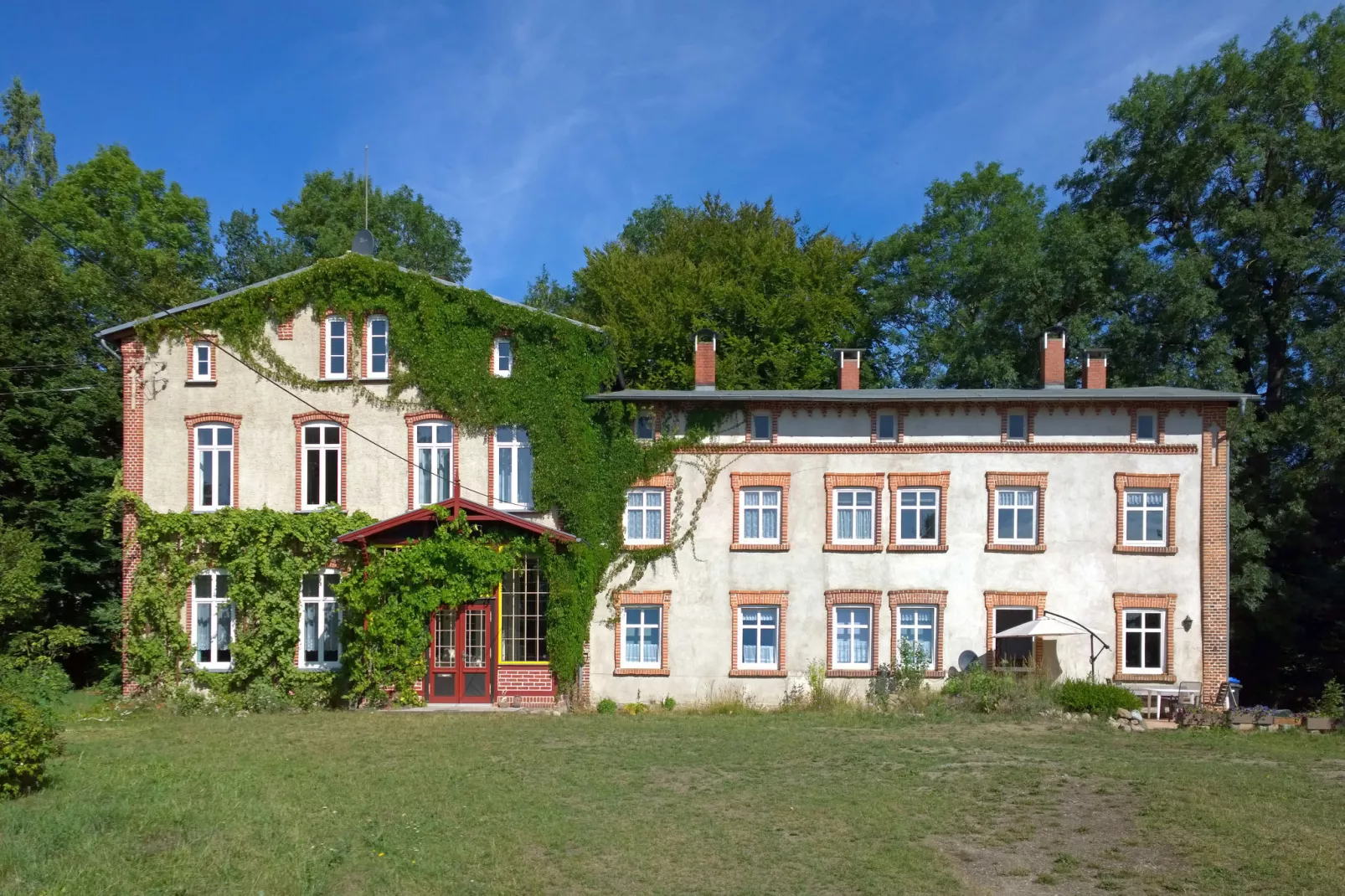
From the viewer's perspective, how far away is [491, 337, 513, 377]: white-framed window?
2188 centimetres

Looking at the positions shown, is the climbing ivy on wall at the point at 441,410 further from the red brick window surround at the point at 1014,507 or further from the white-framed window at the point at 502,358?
the red brick window surround at the point at 1014,507

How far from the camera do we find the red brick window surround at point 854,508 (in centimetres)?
2175

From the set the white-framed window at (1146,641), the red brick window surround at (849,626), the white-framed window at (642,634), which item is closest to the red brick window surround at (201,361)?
the white-framed window at (642,634)

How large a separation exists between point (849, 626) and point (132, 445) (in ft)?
57.3

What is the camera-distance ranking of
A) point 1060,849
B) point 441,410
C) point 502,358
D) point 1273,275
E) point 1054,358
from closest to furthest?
point 1060,849, point 441,410, point 502,358, point 1054,358, point 1273,275

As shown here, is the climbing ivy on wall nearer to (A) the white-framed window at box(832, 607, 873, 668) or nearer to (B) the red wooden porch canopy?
(B) the red wooden porch canopy

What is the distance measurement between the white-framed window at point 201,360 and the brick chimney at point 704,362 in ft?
38.6

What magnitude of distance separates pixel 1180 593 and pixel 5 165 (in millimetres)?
43549

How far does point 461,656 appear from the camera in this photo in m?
20.9

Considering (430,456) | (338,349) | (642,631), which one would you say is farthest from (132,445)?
(642,631)

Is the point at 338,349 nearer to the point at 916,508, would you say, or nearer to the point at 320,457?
the point at 320,457

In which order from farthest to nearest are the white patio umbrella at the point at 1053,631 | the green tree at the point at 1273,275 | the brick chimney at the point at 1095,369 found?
the green tree at the point at 1273,275 → the brick chimney at the point at 1095,369 → the white patio umbrella at the point at 1053,631

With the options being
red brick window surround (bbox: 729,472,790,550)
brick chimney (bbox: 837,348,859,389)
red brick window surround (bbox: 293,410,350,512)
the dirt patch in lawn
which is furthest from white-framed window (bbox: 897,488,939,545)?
red brick window surround (bbox: 293,410,350,512)

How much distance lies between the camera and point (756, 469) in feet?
72.1
